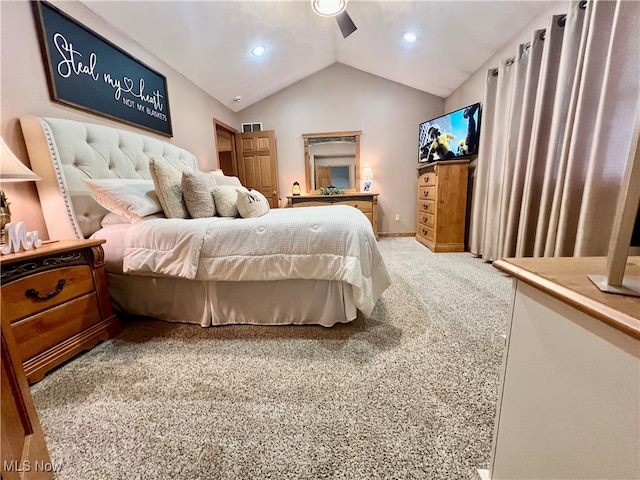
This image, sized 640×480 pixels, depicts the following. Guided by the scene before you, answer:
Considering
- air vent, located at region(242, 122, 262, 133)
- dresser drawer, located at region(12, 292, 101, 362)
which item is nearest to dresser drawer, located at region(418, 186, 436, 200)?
air vent, located at region(242, 122, 262, 133)

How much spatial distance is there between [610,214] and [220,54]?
374cm

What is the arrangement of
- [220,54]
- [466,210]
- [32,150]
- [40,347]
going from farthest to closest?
[466,210], [220,54], [32,150], [40,347]

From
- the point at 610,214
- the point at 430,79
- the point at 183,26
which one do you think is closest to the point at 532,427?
the point at 610,214

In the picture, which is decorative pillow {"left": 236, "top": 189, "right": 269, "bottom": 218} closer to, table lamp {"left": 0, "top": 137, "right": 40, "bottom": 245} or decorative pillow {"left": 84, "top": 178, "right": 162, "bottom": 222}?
decorative pillow {"left": 84, "top": 178, "right": 162, "bottom": 222}

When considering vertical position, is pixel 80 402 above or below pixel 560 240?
below

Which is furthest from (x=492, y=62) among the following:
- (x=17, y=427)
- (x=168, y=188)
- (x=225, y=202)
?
(x=17, y=427)

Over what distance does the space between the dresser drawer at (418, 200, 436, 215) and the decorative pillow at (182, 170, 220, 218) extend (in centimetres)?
276

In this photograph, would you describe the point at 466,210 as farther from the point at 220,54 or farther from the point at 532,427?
the point at 220,54

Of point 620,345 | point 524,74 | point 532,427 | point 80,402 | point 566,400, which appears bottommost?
point 80,402

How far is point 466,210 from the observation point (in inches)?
129

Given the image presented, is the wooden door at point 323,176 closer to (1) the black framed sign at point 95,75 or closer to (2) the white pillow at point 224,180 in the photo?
(2) the white pillow at point 224,180

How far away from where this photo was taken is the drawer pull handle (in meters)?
1.15

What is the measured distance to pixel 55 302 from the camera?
1251 millimetres
